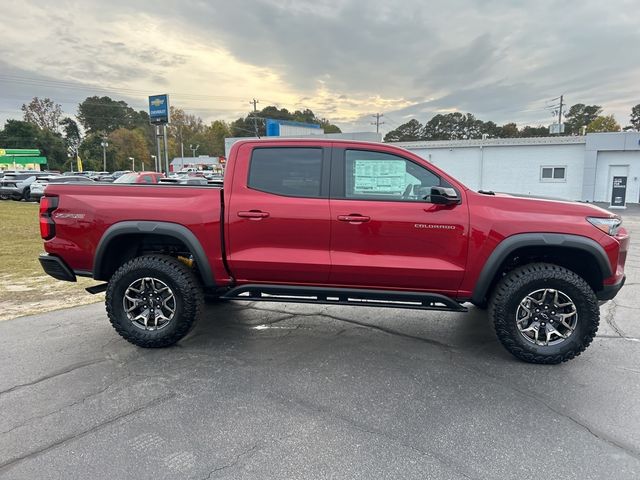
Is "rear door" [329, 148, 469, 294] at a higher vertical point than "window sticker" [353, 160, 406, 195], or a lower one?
lower

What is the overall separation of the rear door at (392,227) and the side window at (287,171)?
0.20 metres

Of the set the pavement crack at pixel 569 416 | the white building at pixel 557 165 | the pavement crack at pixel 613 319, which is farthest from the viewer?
the white building at pixel 557 165

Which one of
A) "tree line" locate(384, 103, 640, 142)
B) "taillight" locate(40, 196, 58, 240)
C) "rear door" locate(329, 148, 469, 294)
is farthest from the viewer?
"tree line" locate(384, 103, 640, 142)

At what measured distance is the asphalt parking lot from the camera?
7.95 feet

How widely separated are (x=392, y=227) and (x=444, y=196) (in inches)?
20.4

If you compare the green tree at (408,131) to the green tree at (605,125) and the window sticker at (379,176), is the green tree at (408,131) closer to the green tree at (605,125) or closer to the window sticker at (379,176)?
the green tree at (605,125)

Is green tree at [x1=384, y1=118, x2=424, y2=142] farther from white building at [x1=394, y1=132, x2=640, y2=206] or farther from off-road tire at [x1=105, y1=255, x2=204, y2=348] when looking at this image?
off-road tire at [x1=105, y1=255, x2=204, y2=348]

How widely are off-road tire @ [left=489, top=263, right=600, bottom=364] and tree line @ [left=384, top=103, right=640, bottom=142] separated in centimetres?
7150

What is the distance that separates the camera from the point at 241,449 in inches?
100

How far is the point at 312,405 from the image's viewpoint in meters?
3.04

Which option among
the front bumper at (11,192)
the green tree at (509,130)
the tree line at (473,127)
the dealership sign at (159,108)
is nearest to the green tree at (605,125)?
the tree line at (473,127)

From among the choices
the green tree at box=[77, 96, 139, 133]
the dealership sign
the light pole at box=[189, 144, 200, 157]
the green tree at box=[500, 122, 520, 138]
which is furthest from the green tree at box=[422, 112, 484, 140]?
the green tree at box=[77, 96, 139, 133]

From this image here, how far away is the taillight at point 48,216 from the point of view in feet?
13.1

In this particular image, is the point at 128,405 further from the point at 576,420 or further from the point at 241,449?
the point at 576,420
